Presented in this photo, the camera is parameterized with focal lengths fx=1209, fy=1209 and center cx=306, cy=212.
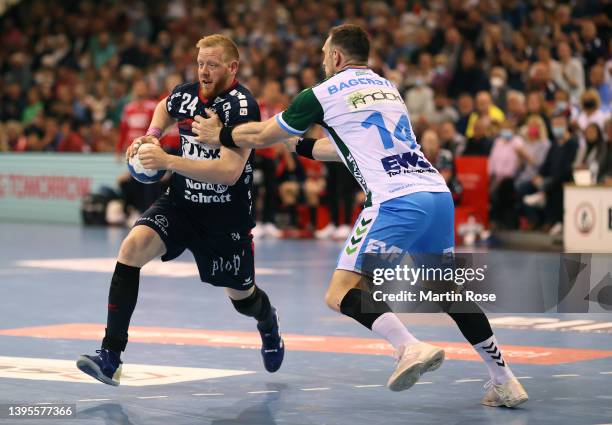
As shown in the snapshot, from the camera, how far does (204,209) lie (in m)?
8.06

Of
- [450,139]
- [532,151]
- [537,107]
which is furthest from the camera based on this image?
[450,139]

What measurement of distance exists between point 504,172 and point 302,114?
12.6m

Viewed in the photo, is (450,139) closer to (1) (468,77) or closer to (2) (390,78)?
(2) (390,78)

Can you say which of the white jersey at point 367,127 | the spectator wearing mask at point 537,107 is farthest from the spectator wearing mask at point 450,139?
the white jersey at point 367,127

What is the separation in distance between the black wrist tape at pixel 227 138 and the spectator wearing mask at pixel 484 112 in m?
12.9

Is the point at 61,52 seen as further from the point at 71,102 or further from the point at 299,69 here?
the point at 299,69

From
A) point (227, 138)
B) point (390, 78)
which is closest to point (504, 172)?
point (390, 78)

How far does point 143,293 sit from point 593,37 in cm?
1041

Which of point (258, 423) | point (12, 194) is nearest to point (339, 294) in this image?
point (258, 423)

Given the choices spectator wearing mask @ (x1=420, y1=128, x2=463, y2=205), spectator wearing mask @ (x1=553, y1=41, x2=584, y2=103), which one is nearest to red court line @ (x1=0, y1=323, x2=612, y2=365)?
spectator wearing mask @ (x1=420, y1=128, x2=463, y2=205)

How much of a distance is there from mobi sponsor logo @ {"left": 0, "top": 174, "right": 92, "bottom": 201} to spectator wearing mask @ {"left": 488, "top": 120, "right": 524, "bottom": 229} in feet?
28.6

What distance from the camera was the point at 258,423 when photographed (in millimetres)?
6594

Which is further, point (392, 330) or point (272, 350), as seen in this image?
point (272, 350)

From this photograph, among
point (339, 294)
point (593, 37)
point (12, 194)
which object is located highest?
point (593, 37)
